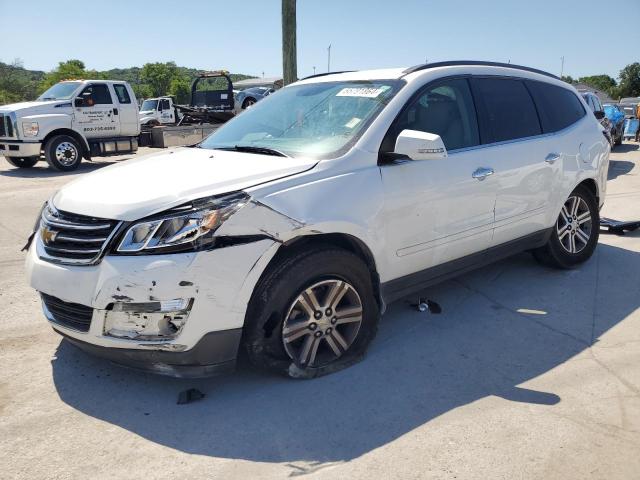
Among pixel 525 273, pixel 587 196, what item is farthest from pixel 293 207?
pixel 587 196

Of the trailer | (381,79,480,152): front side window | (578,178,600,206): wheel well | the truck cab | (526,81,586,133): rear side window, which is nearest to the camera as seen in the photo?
(381,79,480,152): front side window

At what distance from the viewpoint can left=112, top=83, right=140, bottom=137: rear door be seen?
14.5m

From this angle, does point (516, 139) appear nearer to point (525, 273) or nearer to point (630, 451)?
Result: point (525, 273)

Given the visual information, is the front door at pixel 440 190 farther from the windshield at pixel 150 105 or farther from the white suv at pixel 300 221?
the windshield at pixel 150 105

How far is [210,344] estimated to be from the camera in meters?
2.83

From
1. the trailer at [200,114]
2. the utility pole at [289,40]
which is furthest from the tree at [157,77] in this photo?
the utility pole at [289,40]

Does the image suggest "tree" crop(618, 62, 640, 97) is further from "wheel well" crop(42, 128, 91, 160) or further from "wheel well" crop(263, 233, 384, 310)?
"wheel well" crop(263, 233, 384, 310)

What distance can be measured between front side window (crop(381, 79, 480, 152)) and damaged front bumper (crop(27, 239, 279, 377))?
1443 millimetres

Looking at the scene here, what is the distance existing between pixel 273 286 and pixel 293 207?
44 cm

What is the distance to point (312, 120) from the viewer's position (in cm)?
377

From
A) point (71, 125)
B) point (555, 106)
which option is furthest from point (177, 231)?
point (71, 125)

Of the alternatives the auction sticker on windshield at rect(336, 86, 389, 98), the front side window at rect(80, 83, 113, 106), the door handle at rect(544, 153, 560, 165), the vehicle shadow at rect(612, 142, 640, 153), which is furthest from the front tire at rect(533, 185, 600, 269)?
the vehicle shadow at rect(612, 142, 640, 153)

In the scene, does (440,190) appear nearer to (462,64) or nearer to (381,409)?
(462,64)

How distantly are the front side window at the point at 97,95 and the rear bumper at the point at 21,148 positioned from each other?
68.2 inches
